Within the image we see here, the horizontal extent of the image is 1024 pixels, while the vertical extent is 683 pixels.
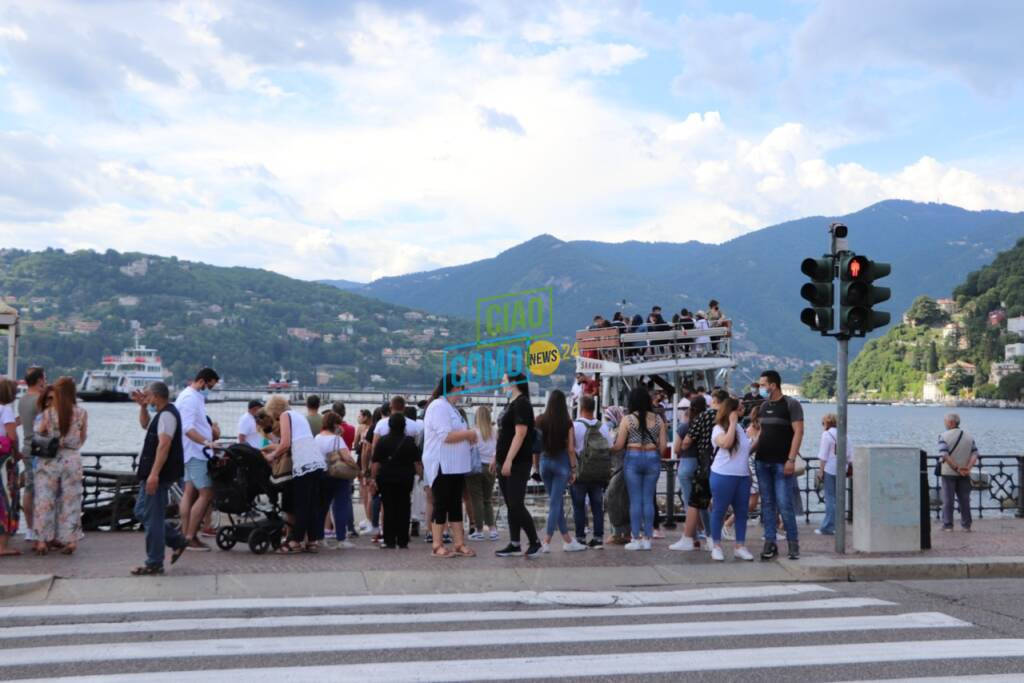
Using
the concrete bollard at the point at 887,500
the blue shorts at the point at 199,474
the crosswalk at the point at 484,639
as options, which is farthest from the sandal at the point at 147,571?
the concrete bollard at the point at 887,500

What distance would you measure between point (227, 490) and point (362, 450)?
316 cm

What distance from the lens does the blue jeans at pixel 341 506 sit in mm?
13461

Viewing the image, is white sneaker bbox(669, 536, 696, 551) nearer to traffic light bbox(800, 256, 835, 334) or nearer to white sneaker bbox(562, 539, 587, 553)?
white sneaker bbox(562, 539, 587, 553)

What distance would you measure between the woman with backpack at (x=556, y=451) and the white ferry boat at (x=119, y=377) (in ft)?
493

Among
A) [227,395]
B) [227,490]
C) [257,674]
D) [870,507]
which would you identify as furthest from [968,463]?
[227,395]

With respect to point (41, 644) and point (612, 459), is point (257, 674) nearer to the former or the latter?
point (41, 644)

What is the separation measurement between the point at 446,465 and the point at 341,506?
2.32 meters

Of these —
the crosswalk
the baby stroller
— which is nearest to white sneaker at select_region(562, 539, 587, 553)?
the crosswalk

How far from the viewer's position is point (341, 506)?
44.7 feet

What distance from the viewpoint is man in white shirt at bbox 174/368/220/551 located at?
480 inches

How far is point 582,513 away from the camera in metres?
13.2

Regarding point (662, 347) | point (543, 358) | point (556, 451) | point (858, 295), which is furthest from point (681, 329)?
point (556, 451)

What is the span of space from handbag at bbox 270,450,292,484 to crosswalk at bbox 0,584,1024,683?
2.59 meters

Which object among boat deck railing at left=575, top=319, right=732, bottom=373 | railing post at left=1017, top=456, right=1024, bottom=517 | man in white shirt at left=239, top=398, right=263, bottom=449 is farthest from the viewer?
boat deck railing at left=575, top=319, right=732, bottom=373
